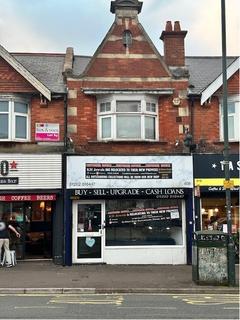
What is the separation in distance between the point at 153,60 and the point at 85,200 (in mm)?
5669

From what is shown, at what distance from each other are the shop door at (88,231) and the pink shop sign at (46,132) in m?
2.46

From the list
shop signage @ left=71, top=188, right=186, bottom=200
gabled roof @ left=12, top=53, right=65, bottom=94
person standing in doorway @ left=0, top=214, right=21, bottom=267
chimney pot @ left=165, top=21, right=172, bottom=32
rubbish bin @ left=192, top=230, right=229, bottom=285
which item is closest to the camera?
rubbish bin @ left=192, top=230, right=229, bottom=285

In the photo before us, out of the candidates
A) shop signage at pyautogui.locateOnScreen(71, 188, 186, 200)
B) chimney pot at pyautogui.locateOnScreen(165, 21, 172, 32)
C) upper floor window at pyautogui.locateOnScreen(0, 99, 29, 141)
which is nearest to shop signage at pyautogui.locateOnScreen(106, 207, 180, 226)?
shop signage at pyautogui.locateOnScreen(71, 188, 186, 200)

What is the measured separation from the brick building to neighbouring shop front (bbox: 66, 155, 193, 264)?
35 mm

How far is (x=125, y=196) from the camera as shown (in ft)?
57.5

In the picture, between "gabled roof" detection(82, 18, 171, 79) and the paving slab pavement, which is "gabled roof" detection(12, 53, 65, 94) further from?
the paving slab pavement

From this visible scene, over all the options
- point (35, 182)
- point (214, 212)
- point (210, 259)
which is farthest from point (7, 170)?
point (210, 259)

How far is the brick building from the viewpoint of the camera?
56.5 ft

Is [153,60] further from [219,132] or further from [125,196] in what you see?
[125,196]

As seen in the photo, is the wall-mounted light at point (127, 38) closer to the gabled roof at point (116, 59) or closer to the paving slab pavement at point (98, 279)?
the gabled roof at point (116, 59)

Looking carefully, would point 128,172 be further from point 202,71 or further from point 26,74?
point 202,71

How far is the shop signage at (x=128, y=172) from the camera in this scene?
56.3 feet

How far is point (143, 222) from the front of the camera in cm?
1777

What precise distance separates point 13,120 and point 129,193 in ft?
15.6
